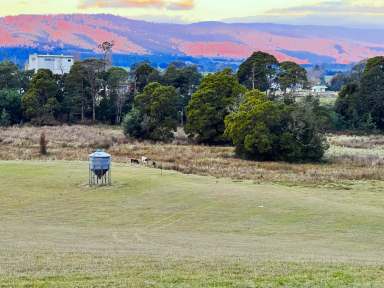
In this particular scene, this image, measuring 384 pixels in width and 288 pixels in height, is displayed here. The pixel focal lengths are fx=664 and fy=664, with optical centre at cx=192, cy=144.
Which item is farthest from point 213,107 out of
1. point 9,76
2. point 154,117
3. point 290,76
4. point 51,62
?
point 51,62

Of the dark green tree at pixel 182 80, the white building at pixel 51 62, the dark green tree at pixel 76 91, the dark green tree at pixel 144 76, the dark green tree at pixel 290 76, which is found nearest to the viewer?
the dark green tree at pixel 76 91

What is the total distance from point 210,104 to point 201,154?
38.9ft

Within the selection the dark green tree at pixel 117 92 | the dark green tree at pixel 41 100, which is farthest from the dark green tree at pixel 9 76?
the dark green tree at pixel 117 92

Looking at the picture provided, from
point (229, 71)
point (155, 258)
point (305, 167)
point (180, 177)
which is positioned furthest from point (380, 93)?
point (155, 258)

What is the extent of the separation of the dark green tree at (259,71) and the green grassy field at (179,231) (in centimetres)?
4352

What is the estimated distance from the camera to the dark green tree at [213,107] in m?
63.2

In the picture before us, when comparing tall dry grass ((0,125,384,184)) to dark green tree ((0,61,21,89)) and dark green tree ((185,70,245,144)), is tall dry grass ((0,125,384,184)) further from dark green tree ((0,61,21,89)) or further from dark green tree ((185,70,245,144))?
dark green tree ((0,61,21,89))

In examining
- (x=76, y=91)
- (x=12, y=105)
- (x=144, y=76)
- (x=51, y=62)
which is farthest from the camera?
(x=51, y=62)

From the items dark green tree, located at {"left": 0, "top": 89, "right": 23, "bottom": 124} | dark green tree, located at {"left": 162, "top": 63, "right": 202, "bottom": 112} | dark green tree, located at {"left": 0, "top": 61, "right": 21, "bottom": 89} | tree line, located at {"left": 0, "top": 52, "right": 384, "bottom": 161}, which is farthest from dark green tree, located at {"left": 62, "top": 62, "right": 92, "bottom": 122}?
dark green tree, located at {"left": 162, "top": 63, "right": 202, "bottom": 112}

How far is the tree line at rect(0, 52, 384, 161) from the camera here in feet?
175

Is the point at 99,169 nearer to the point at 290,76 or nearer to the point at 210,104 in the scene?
the point at 210,104

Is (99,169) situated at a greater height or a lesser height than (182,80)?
lesser

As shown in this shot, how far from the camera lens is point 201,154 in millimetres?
52844

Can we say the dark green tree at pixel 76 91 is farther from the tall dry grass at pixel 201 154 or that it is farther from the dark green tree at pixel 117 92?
the tall dry grass at pixel 201 154
